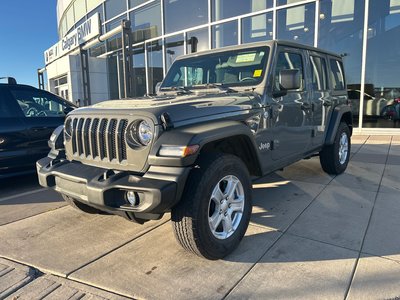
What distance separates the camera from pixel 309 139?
14.7 feet

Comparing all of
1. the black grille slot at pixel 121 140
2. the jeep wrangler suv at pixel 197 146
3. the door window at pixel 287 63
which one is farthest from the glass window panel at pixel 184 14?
the black grille slot at pixel 121 140

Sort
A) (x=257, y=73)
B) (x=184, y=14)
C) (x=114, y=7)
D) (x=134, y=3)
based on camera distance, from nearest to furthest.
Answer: (x=257, y=73), (x=184, y=14), (x=134, y=3), (x=114, y=7)

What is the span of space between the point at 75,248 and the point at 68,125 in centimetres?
120

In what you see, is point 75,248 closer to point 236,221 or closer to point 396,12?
point 236,221

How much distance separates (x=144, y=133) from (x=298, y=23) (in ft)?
31.5

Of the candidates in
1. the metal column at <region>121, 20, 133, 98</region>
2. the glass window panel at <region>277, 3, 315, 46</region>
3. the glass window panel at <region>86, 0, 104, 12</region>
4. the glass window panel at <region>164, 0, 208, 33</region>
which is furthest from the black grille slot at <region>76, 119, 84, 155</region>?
the glass window panel at <region>86, 0, 104, 12</region>

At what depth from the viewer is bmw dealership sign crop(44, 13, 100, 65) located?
1436 cm

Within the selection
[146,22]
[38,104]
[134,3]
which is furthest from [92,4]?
[38,104]

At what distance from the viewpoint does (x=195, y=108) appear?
2816 mm

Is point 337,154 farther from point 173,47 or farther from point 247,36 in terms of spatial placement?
point 173,47

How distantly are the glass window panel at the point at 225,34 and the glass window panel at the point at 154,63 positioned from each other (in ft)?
9.58

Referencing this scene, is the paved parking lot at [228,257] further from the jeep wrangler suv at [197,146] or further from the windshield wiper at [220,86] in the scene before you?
the windshield wiper at [220,86]

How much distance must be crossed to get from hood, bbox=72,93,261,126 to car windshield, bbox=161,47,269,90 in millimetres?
397

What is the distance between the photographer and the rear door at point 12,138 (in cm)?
474
